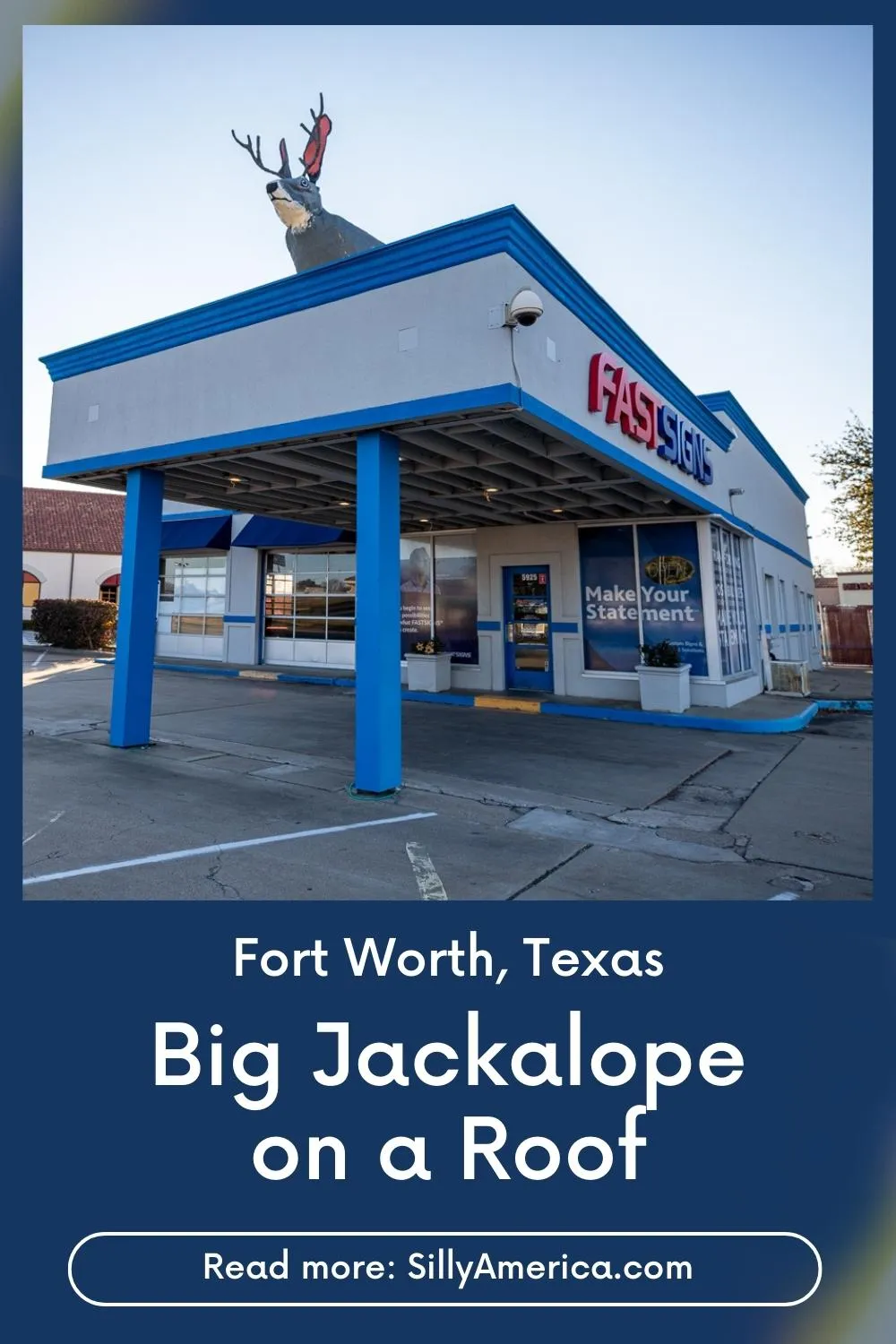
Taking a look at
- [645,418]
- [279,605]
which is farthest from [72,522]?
[645,418]

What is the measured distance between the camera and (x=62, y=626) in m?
24.8

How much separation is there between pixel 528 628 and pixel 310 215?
27.5 ft

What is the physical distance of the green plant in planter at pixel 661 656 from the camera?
12.2 m

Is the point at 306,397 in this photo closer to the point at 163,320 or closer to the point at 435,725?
the point at 163,320

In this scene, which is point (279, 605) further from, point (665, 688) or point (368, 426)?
point (368, 426)

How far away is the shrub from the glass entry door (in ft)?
54.3

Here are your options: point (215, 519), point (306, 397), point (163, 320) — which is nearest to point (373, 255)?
point (306, 397)

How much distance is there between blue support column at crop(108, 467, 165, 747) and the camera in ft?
28.9

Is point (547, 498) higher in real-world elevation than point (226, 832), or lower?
higher

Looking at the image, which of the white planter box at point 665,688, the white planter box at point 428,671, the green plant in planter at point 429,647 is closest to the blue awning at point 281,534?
the green plant in planter at point 429,647

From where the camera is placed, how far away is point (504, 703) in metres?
13.3
